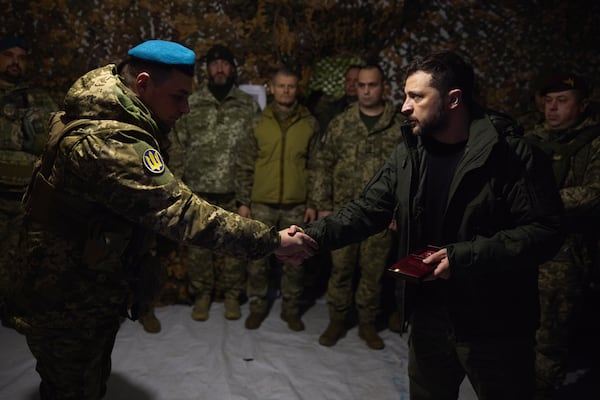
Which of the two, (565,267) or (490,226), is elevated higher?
(490,226)

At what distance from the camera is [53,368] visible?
204cm

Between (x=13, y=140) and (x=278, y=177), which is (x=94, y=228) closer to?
(x=278, y=177)

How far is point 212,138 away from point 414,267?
9.06 feet

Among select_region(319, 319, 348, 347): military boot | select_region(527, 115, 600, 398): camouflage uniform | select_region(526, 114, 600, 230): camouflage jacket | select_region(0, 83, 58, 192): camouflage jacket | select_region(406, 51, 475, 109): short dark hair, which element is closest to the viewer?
select_region(406, 51, 475, 109): short dark hair

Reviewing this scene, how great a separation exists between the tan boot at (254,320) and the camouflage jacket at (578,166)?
8.25ft

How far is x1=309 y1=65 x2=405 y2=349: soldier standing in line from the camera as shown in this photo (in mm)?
3807

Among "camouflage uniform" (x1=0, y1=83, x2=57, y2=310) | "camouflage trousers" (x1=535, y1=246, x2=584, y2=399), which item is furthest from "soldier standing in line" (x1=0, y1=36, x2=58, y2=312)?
"camouflage trousers" (x1=535, y1=246, x2=584, y2=399)

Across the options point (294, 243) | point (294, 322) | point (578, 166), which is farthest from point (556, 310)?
point (294, 322)

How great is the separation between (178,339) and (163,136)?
7.49ft

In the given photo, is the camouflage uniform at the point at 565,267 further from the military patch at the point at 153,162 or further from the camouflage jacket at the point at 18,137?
the camouflage jacket at the point at 18,137

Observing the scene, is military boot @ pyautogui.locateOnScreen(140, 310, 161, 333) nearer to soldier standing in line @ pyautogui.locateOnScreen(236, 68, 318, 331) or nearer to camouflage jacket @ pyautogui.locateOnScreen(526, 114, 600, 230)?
soldier standing in line @ pyautogui.locateOnScreen(236, 68, 318, 331)

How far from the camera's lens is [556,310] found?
3066 millimetres

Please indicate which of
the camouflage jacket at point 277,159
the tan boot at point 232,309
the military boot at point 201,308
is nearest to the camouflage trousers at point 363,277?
the camouflage jacket at point 277,159

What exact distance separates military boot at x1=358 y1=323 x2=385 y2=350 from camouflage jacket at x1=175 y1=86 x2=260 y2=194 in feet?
5.37
